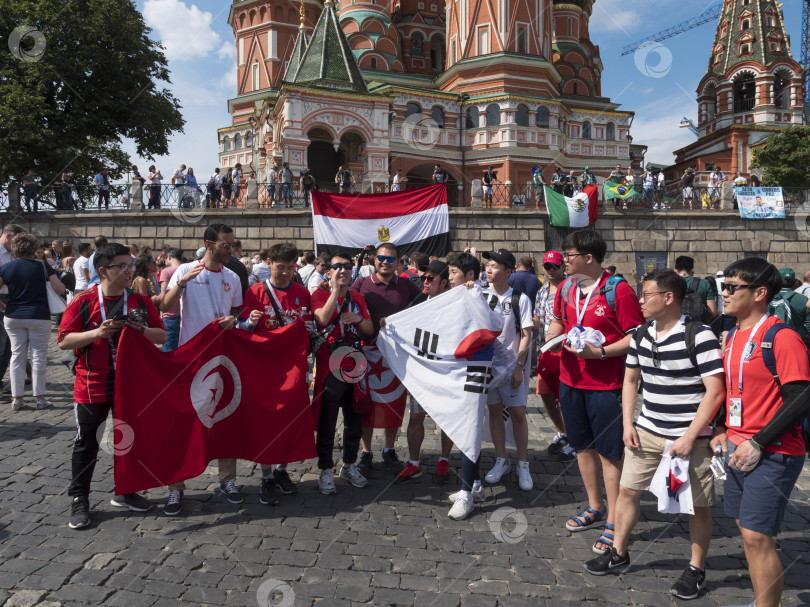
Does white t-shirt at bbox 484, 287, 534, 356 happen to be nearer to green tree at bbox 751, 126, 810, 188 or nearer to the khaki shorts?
the khaki shorts

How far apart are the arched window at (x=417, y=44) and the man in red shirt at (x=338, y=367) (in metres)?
43.3

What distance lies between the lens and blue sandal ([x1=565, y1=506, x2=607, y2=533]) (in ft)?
14.3

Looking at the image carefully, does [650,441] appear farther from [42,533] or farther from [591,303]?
[42,533]

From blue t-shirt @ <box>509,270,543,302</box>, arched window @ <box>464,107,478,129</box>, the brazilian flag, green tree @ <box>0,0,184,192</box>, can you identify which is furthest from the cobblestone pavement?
arched window @ <box>464,107,478,129</box>

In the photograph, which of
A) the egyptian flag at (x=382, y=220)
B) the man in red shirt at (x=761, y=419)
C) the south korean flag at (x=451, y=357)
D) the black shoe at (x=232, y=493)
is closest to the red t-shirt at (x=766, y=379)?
the man in red shirt at (x=761, y=419)

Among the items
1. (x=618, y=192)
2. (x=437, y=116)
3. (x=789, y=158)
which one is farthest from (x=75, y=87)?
(x=789, y=158)

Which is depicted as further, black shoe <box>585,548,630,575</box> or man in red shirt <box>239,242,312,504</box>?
man in red shirt <box>239,242,312,504</box>

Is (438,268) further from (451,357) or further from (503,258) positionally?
(451,357)

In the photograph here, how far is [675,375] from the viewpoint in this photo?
3.51 metres

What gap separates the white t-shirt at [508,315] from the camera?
5199 mm

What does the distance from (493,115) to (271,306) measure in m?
32.8

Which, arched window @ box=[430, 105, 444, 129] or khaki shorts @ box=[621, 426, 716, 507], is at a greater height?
arched window @ box=[430, 105, 444, 129]

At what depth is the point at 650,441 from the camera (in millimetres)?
3619

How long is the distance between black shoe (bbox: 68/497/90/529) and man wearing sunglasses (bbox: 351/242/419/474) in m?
2.38
